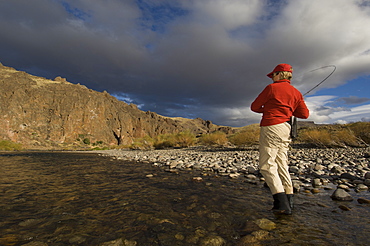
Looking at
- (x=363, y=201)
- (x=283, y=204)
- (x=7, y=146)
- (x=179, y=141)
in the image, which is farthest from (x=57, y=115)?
(x=363, y=201)

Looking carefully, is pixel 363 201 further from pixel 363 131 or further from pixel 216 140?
pixel 216 140

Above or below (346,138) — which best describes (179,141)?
below

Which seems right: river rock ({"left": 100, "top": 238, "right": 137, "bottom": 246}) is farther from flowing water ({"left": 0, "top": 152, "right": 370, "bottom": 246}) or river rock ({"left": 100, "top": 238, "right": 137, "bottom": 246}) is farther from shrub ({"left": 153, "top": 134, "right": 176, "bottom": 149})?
shrub ({"left": 153, "top": 134, "right": 176, "bottom": 149})

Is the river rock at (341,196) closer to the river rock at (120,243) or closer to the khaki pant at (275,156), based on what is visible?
the khaki pant at (275,156)

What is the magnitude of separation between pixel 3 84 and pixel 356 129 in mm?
90036

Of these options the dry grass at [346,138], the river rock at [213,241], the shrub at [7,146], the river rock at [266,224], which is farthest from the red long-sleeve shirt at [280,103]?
the shrub at [7,146]

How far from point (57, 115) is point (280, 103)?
84.9 metres

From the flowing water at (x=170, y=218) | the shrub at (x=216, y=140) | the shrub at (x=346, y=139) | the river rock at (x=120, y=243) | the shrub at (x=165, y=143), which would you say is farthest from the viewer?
the shrub at (x=165, y=143)

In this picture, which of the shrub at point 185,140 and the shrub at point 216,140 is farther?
the shrub at point 185,140

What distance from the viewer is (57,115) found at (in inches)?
2785

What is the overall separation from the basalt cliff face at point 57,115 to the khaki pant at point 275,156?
4211 centimetres

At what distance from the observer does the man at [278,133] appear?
2.94 metres

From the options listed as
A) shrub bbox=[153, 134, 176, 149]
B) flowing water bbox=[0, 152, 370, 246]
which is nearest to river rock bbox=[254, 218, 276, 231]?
flowing water bbox=[0, 152, 370, 246]

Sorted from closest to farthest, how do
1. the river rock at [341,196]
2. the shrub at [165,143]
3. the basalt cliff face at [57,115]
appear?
the river rock at [341,196] < the shrub at [165,143] < the basalt cliff face at [57,115]
